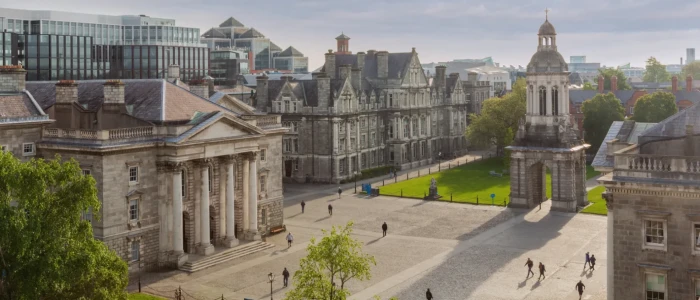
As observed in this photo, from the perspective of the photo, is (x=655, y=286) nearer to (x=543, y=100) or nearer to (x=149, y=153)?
(x=149, y=153)

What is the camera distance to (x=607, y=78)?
151125 mm

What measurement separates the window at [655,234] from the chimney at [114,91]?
34.2 metres

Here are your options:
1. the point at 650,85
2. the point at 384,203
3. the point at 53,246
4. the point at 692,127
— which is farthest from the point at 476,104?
the point at 53,246

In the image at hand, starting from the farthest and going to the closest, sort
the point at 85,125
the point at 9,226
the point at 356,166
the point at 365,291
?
the point at 356,166, the point at 85,125, the point at 365,291, the point at 9,226

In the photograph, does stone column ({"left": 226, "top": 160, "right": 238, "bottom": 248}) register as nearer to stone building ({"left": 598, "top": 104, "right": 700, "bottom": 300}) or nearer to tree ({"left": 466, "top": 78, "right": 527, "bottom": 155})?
stone building ({"left": 598, "top": 104, "right": 700, "bottom": 300})

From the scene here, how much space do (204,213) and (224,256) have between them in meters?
3.30

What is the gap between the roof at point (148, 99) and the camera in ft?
168

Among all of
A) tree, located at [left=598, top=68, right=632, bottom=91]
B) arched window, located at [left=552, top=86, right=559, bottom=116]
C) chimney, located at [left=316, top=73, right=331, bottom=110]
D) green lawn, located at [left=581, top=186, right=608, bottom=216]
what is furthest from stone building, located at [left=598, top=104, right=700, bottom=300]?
tree, located at [left=598, top=68, right=632, bottom=91]

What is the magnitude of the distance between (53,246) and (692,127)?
26.3m

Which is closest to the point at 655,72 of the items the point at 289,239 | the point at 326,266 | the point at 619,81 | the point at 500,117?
the point at 619,81

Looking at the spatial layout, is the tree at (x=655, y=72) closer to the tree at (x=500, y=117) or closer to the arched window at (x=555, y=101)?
the tree at (x=500, y=117)

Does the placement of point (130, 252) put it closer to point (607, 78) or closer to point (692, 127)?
point (692, 127)

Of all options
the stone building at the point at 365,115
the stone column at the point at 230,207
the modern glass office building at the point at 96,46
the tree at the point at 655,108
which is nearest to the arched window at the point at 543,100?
the stone building at the point at 365,115

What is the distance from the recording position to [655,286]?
3241 centimetres
